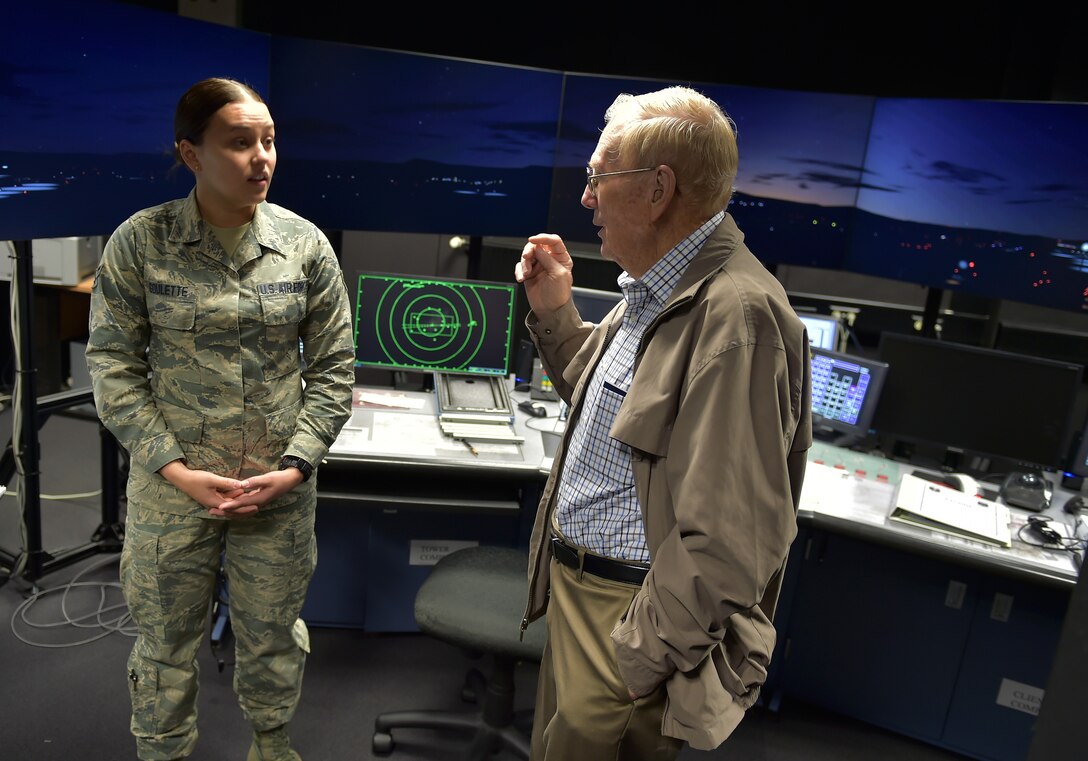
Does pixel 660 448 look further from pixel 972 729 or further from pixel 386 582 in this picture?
pixel 972 729

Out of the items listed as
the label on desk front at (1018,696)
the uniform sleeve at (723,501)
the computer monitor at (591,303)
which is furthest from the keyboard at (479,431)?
the label on desk front at (1018,696)

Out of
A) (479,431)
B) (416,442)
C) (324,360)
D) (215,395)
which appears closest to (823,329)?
(479,431)

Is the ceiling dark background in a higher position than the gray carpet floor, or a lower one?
higher

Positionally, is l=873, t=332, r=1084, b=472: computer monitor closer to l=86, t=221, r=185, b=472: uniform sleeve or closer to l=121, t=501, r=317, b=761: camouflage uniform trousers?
l=121, t=501, r=317, b=761: camouflage uniform trousers

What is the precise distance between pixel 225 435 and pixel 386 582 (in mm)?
1142

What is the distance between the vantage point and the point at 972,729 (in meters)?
2.66

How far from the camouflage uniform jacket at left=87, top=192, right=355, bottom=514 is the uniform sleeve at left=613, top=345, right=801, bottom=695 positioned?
95 cm

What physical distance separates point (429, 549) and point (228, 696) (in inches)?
28.0

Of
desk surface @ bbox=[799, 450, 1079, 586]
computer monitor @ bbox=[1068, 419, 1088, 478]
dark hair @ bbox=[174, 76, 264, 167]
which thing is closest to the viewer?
dark hair @ bbox=[174, 76, 264, 167]

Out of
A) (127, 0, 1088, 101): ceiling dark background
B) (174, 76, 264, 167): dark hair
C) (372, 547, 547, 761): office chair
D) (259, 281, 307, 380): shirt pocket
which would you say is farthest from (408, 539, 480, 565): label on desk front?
(127, 0, 1088, 101): ceiling dark background

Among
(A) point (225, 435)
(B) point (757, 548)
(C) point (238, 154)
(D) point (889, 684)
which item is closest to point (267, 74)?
(C) point (238, 154)

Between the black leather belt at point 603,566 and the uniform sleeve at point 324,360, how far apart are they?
2.21ft

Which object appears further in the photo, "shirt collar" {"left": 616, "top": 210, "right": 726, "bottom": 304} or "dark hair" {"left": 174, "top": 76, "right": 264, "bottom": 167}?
"dark hair" {"left": 174, "top": 76, "right": 264, "bottom": 167}

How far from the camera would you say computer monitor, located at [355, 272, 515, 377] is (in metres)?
2.87
